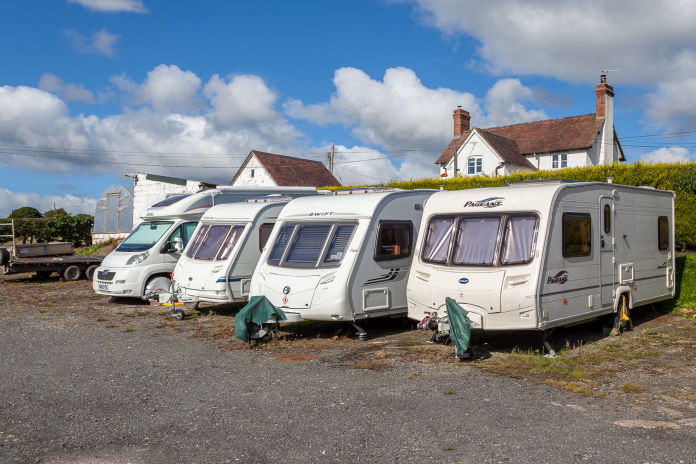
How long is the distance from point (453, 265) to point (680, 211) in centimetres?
818

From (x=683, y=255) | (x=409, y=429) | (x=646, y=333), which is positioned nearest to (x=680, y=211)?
(x=683, y=255)

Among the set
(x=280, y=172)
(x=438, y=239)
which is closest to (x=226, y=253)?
(x=438, y=239)

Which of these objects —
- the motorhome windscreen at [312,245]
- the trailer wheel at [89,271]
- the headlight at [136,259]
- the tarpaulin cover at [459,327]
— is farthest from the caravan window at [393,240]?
the trailer wheel at [89,271]

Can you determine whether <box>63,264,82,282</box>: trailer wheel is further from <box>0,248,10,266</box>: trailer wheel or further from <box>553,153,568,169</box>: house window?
<box>553,153,568,169</box>: house window

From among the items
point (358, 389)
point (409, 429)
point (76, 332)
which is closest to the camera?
point (409, 429)

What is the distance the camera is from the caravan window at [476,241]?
8742mm

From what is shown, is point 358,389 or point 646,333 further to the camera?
point 646,333

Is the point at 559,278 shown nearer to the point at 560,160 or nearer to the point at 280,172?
the point at 560,160

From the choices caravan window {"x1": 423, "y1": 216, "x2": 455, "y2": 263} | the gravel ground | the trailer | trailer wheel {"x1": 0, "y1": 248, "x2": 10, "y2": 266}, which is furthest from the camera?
the trailer

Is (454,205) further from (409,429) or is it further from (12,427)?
(12,427)

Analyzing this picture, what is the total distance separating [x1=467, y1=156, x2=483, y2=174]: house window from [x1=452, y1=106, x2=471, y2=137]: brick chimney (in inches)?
114

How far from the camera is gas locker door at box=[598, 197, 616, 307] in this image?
366 inches

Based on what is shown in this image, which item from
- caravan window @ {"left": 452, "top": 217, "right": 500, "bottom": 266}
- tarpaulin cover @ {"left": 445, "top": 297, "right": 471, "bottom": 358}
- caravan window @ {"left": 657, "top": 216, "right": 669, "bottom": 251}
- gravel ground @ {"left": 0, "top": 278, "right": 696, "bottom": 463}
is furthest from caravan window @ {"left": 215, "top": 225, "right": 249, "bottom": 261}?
caravan window @ {"left": 657, "top": 216, "right": 669, "bottom": 251}

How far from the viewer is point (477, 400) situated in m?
6.52
